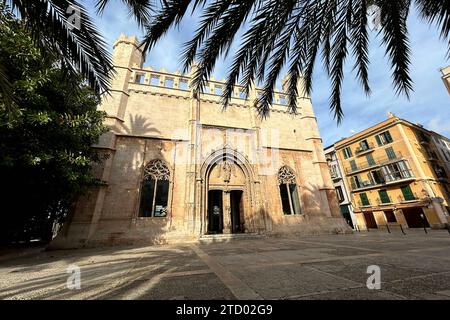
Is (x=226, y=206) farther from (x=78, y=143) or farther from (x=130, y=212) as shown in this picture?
(x=78, y=143)

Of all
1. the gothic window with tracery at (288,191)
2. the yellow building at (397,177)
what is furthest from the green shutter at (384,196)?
the gothic window with tracery at (288,191)

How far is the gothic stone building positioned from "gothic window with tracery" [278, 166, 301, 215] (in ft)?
0.24

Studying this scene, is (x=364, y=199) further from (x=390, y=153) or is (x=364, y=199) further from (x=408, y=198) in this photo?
(x=390, y=153)

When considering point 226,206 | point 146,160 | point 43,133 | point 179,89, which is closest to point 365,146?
point 226,206

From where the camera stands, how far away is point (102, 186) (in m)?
9.48

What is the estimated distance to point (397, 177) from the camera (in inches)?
797

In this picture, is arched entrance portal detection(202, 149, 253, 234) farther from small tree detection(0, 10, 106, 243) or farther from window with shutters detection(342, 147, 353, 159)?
window with shutters detection(342, 147, 353, 159)

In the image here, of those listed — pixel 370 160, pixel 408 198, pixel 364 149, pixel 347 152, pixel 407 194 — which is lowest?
pixel 408 198

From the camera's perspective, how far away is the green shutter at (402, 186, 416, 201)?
1895cm

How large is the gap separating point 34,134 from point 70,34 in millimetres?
4779

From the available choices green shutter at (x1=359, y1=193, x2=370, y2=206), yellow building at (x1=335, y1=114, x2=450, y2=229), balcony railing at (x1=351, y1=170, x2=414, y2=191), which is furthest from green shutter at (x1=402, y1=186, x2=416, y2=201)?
green shutter at (x1=359, y1=193, x2=370, y2=206)

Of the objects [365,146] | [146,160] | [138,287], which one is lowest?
[138,287]

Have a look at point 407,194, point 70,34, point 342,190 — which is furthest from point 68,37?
point 342,190

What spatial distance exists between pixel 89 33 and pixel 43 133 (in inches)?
202
